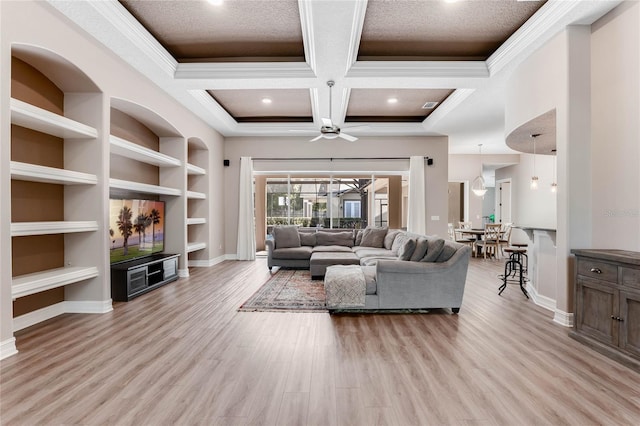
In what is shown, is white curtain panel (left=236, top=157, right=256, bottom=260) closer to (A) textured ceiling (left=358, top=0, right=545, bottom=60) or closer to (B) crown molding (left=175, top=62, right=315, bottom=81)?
(B) crown molding (left=175, top=62, right=315, bottom=81)

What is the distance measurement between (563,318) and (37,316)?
18.4 feet

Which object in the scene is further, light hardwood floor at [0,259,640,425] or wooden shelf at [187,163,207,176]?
wooden shelf at [187,163,207,176]

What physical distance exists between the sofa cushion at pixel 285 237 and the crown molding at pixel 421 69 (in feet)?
11.1

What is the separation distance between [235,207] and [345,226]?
297 cm

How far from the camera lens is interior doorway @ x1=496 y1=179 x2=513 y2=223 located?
10.7 meters

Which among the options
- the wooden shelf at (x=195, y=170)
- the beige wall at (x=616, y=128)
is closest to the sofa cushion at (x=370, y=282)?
the beige wall at (x=616, y=128)

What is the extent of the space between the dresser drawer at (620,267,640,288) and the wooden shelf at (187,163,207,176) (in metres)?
6.34

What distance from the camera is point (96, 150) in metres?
3.76

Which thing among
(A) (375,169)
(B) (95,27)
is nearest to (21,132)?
(B) (95,27)

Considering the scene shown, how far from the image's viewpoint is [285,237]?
6.64 m

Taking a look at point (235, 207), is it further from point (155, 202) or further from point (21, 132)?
point (21, 132)

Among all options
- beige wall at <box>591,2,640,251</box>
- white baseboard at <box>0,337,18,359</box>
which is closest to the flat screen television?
white baseboard at <box>0,337,18,359</box>

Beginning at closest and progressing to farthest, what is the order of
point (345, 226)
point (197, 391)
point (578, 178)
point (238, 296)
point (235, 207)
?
point (197, 391) < point (578, 178) < point (238, 296) < point (235, 207) < point (345, 226)

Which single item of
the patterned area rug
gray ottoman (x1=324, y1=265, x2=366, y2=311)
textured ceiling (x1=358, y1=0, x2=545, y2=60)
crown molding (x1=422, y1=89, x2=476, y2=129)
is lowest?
the patterned area rug
